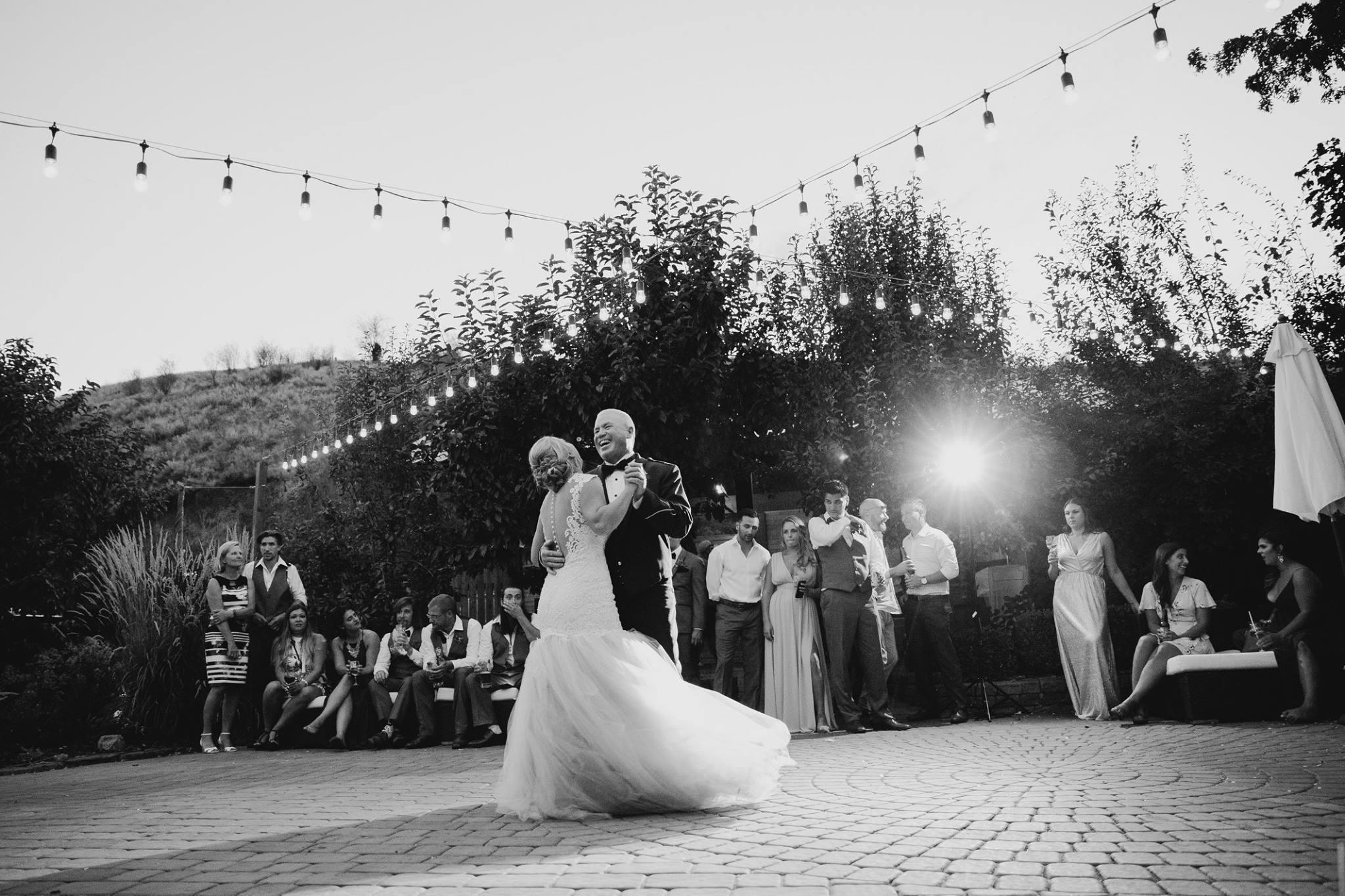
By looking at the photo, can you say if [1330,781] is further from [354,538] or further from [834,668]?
[354,538]

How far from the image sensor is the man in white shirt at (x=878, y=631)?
8258 mm

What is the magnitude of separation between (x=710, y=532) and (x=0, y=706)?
9.06 meters

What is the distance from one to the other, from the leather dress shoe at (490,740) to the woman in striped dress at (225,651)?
7.60 feet

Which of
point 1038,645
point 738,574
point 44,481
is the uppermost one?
point 44,481

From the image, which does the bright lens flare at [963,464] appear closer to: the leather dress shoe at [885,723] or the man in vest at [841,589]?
the man in vest at [841,589]

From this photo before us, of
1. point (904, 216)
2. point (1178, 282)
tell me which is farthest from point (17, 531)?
point (1178, 282)

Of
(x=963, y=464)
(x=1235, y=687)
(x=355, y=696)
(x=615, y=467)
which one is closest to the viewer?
(x=615, y=467)

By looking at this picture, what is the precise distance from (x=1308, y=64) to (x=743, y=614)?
407 inches

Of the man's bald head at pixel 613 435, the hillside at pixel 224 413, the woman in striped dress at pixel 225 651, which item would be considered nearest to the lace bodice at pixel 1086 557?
the man's bald head at pixel 613 435

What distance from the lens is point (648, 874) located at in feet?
9.28

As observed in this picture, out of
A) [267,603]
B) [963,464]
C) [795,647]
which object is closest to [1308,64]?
[963,464]

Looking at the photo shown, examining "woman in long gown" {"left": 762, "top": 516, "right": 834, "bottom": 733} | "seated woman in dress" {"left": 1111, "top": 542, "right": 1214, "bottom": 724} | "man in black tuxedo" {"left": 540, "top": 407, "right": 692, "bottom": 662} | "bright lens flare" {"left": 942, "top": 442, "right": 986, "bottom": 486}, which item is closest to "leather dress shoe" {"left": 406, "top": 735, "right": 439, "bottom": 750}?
"woman in long gown" {"left": 762, "top": 516, "right": 834, "bottom": 733}

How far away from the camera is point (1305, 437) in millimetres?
6168

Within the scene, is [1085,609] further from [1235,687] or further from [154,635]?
[154,635]
